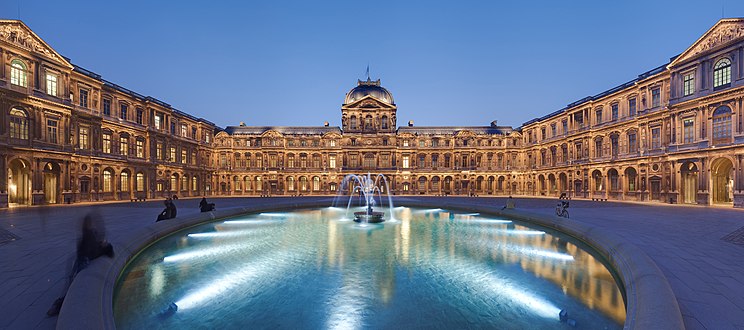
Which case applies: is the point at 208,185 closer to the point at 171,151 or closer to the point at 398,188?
the point at 171,151

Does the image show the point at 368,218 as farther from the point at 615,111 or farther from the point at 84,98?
the point at 615,111

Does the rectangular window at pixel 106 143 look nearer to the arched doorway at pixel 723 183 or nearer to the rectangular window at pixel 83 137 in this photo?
the rectangular window at pixel 83 137

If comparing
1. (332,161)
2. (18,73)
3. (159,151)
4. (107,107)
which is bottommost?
(332,161)

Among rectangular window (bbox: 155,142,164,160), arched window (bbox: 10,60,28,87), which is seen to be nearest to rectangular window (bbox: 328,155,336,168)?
rectangular window (bbox: 155,142,164,160)

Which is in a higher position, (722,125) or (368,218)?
(722,125)

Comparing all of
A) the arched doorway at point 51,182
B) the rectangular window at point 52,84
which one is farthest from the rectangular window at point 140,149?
the rectangular window at point 52,84

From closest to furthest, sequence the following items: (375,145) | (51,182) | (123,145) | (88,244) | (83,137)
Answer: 1. (88,244)
2. (51,182)
3. (83,137)
4. (123,145)
5. (375,145)

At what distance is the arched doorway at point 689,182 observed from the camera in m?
27.9

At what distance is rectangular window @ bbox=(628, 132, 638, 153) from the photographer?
3287 centimetres

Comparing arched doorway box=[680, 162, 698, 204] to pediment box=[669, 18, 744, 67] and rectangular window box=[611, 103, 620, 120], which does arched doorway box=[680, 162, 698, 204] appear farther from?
pediment box=[669, 18, 744, 67]

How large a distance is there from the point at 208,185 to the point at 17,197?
25.1m

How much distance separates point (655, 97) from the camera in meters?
30.9

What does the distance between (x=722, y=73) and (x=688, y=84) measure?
2.40m

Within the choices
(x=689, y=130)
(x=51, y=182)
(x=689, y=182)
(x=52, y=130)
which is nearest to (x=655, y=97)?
(x=689, y=130)
